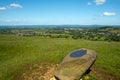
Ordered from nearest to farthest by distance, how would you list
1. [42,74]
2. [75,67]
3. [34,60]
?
[75,67]
[42,74]
[34,60]

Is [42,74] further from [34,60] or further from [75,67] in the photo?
[34,60]

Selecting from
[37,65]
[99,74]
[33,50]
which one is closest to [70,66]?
[99,74]

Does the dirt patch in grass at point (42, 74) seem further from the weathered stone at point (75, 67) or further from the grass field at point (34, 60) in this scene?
the weathered stone at point (75, 67)

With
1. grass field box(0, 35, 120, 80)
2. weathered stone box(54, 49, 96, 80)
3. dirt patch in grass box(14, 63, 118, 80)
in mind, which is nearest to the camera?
weathered stone box(54, 49, 96, 80)

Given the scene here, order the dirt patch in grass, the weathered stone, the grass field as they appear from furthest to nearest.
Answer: the grass field, the dirt patch in grass, the weathered stone

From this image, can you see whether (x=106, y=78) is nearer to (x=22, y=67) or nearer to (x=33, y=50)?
(x=22, y=67)

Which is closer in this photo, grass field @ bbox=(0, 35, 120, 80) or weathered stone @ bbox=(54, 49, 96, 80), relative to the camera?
weathered stone @ bbox=(54, 49, 96, 80)

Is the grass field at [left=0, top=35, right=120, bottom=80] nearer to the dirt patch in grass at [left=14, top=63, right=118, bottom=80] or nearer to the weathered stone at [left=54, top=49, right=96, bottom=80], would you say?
the dirt patch in grass at [left=14, top=63, right=118, bottom=80]

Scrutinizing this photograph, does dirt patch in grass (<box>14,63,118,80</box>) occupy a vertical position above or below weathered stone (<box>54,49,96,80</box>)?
below

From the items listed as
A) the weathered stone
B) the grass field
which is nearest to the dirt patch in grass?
the grass field

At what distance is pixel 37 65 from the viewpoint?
880 inches

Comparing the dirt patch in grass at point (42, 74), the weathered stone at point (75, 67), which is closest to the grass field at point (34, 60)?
the dirt patch in grass at point (42, 74)

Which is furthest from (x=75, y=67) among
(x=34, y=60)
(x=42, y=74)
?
(x=34, y=60)

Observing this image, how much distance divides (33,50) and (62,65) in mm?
14628
